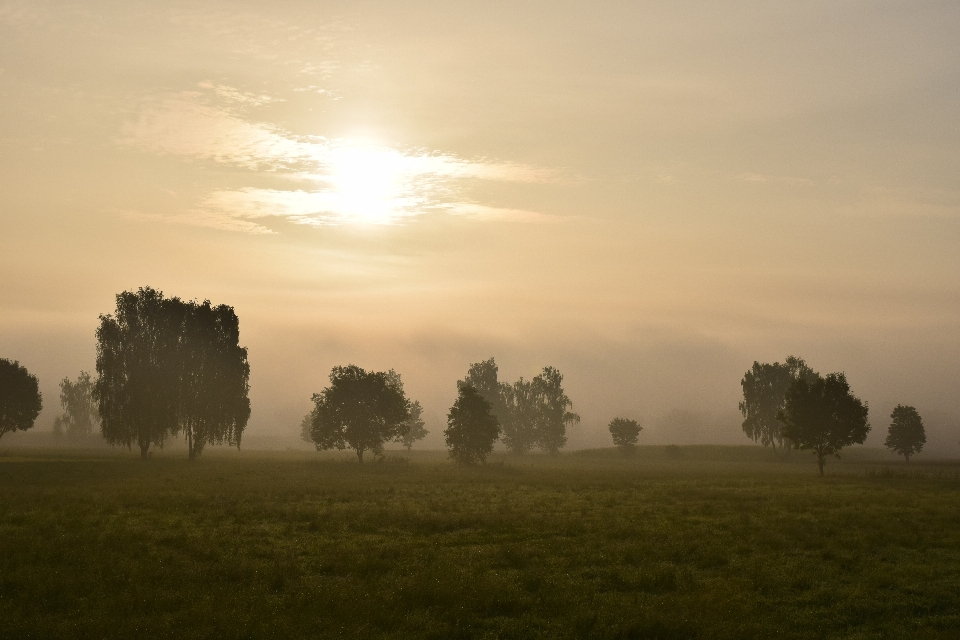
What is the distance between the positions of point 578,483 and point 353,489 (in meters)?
17.3

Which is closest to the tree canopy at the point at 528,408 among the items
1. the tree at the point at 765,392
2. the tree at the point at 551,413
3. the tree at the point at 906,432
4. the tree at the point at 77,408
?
the tree at the point at 551,413

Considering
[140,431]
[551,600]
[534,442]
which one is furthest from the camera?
[534,442]

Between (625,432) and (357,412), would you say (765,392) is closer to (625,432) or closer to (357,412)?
(625,432)

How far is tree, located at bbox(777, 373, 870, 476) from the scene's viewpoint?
63844mm

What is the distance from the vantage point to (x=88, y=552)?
20.3m

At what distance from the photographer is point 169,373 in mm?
67875

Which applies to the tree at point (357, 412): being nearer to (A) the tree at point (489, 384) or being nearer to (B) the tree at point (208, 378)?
(B) the tree at point (208, 378)

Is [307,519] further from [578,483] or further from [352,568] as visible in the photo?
[578,483]

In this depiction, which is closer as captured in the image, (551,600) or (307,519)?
(551,600)

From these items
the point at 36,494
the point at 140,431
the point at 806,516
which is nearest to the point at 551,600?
the point at 806,516

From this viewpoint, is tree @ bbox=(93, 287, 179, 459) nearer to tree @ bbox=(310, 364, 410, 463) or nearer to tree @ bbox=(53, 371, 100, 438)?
tree @ bbox=(310, 364, 410, 463)

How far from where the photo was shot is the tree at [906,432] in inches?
3529

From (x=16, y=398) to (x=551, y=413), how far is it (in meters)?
89.6

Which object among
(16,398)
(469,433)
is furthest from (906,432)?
(16,398)
